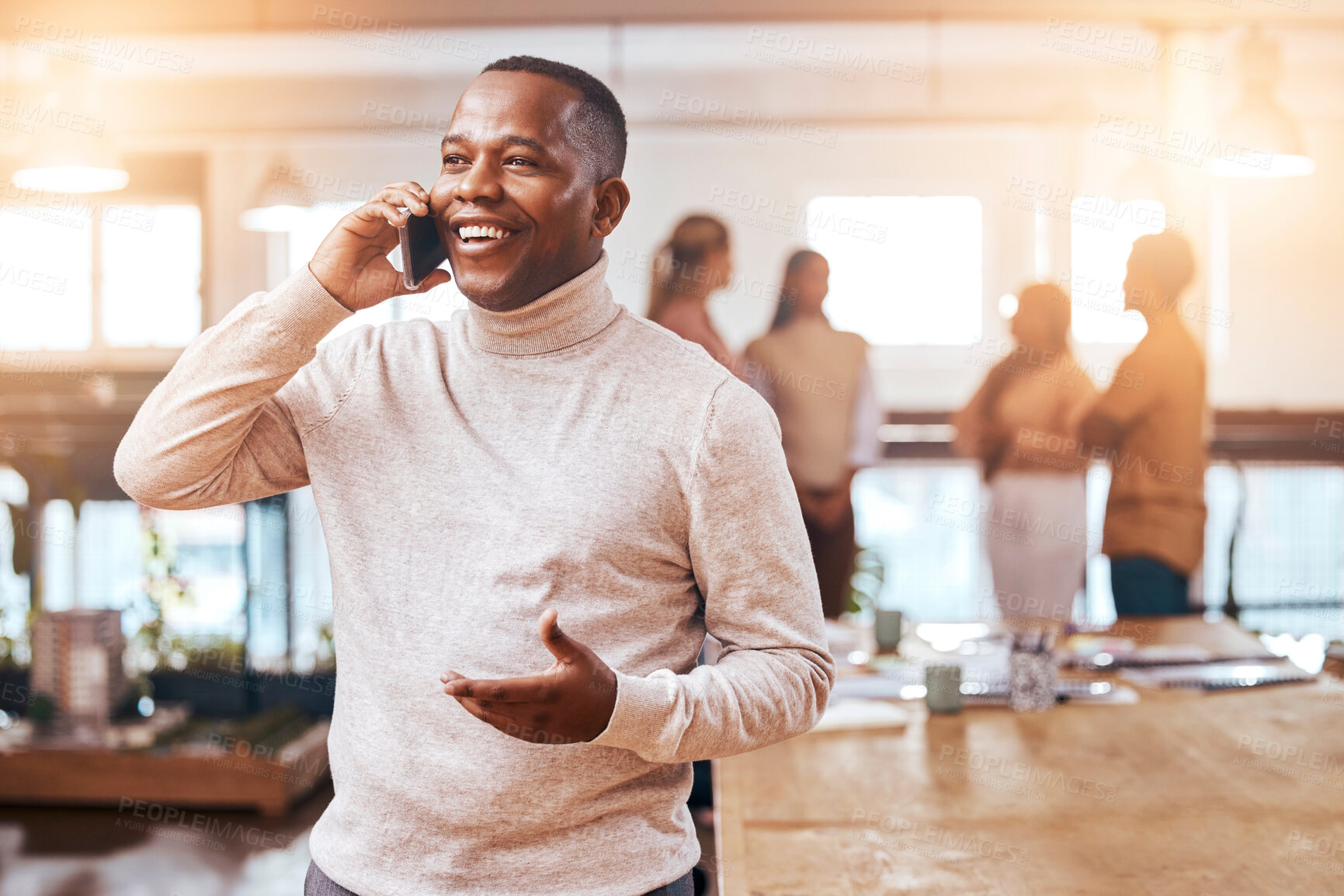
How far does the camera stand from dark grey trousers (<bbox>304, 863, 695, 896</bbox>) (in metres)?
1.03

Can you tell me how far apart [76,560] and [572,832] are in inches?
199

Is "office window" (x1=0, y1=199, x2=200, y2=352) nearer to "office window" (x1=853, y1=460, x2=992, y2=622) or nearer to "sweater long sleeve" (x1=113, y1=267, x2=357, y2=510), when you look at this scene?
"office window" (x1=853, y1=460, x2=992, y2=622)

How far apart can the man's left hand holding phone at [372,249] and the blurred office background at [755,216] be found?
3183 millimetres

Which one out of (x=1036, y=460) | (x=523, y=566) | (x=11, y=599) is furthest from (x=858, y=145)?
(x=523, y=566)

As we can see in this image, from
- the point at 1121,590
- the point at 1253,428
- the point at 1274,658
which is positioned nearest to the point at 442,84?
the point at 1253,428

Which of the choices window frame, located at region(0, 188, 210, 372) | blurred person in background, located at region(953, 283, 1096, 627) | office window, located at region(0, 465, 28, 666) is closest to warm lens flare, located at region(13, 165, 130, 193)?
office window, located at region(0, 465, 28, 666)

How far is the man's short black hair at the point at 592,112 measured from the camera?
1.03 meters

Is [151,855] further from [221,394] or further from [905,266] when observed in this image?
[905,266]

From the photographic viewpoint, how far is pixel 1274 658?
2.42 metres

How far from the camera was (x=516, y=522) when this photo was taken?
982 mm

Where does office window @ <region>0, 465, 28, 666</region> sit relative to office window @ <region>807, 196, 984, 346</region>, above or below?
below

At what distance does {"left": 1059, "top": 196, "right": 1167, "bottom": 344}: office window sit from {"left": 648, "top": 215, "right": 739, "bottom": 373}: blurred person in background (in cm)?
415

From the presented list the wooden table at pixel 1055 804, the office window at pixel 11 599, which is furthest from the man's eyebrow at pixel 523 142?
the office window at pixel 11 599

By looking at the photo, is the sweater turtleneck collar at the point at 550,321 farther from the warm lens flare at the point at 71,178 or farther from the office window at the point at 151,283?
the office window at the point at 151,283
